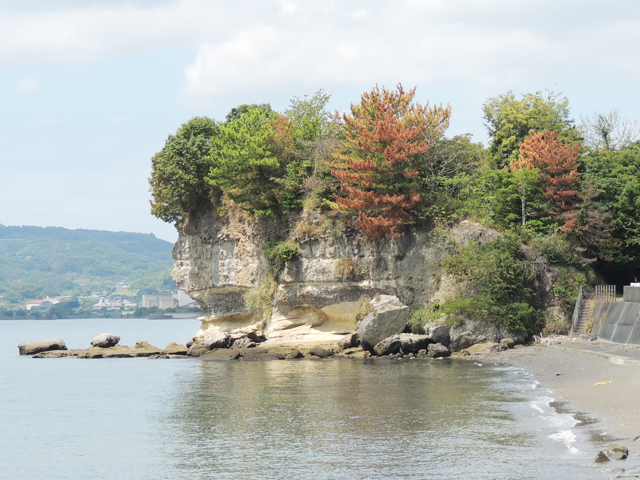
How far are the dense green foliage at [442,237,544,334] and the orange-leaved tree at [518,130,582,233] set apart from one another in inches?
135

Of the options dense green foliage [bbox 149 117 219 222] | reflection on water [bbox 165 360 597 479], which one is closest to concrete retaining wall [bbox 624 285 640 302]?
reflection on water [bbox 165 360 597 479]

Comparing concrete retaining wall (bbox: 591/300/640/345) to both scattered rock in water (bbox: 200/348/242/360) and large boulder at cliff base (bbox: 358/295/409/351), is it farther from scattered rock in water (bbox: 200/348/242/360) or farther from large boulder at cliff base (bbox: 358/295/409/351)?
scattered rock in water (bbox: 200/348/242/360)

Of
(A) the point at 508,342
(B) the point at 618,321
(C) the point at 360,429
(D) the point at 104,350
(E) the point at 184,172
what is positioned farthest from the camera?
(E) the point at 184,172

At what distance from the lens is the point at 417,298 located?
45.4 metres

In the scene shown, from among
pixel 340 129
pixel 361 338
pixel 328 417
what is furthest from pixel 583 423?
pixel 340 129

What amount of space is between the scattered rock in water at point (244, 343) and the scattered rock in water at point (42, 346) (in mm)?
14991

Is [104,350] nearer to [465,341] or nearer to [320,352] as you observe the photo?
[320,352]

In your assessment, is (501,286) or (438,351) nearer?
(438,351)

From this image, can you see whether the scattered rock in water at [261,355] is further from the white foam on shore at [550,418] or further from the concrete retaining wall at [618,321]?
the white foam on shore at [550,418]

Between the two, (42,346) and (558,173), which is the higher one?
(558,173)

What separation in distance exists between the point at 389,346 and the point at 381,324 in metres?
1.93

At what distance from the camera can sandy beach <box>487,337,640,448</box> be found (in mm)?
17875

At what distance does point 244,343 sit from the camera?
48781 millimetres

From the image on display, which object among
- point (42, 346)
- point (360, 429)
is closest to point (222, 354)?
point (42, 346)
